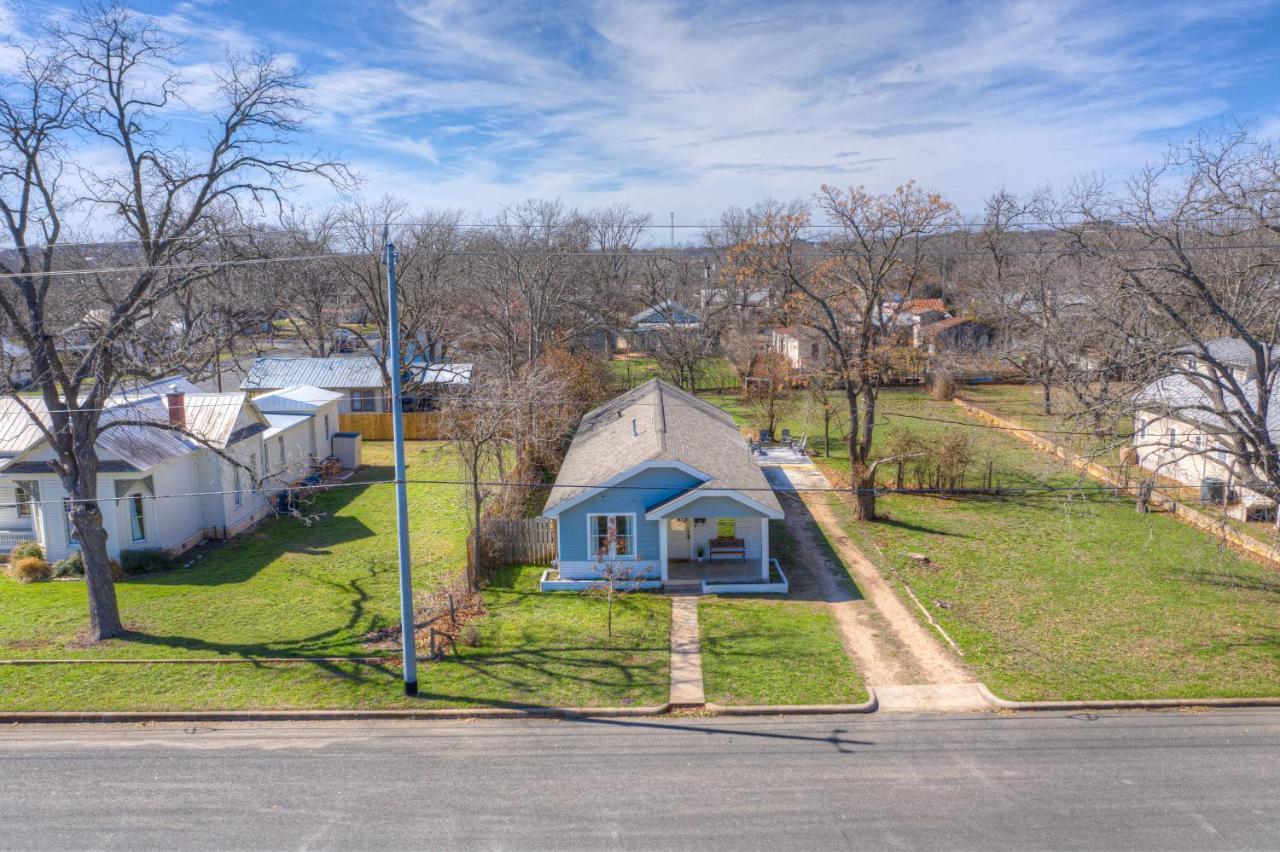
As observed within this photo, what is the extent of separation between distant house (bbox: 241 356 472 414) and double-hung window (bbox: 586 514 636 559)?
20.1m

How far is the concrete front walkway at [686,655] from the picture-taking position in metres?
15.0

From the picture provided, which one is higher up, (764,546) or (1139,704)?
(764,546)

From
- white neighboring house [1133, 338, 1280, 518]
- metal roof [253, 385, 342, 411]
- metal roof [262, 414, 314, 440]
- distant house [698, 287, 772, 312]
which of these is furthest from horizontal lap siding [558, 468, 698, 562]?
distant house [698, 287, 772, 312]

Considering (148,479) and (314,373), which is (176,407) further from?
(314,373)

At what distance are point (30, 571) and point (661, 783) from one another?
1820 cm

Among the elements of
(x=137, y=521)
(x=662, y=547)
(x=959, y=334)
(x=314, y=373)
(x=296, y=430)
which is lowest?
(x=662, y=547)

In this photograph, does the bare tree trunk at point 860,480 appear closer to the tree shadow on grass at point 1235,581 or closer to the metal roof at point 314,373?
the tree shadow on grass at point 1235,581

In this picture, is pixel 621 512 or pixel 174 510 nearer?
pixel 621 512

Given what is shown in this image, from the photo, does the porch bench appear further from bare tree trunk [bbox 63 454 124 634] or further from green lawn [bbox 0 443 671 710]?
bare tree trunk [bbox 63 454 124 634]

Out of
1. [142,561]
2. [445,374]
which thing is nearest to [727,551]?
[142,561]

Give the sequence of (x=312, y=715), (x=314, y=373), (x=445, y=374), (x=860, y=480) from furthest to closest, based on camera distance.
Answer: (x=445, y=374), (x=314, y=373), (x=860, y=480), (x=312, y=715)

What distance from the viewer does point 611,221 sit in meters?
90.4

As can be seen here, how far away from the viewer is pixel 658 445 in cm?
2202

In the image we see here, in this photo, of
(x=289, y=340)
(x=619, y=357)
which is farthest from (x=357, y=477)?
(x=289, y=340)
